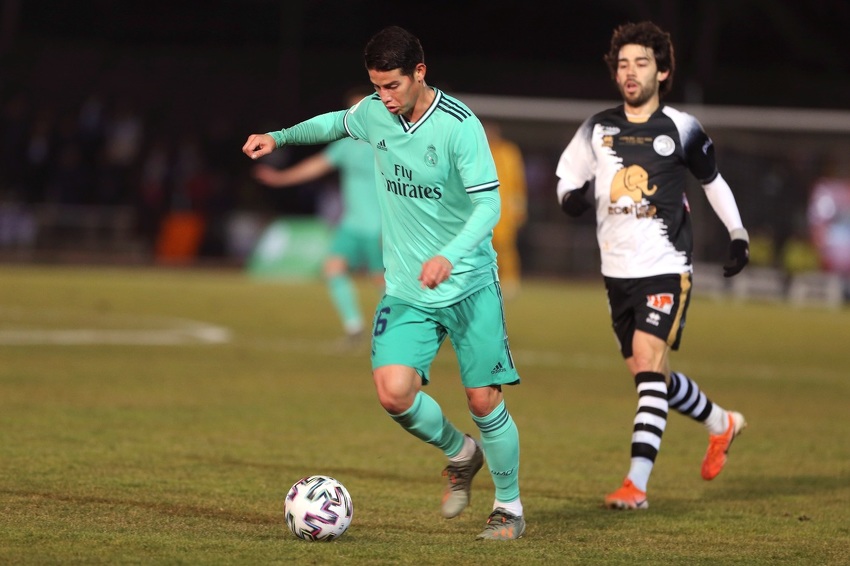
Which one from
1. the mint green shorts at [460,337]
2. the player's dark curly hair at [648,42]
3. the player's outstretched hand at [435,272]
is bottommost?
the mint green shorts at [460,337]

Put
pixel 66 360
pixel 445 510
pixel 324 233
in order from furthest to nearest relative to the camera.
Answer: pixel 324 233 → pixel 66 360 → pixel 445 510

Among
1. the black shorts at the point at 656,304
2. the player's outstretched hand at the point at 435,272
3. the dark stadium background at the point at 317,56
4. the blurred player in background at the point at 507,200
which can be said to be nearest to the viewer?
the player's outstretched hand at the point at 435,272

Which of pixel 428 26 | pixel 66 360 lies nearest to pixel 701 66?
pixel 428 26

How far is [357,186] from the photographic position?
14.7m

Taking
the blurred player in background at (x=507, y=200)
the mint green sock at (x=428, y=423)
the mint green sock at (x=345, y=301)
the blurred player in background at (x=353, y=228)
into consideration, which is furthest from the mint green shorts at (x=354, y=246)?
the mint green sock at (x=428, y=423)

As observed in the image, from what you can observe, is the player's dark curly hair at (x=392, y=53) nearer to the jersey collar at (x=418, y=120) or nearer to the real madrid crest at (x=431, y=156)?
the jersey collar at (x=418, y=120)

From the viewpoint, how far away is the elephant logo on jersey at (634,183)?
289 inches

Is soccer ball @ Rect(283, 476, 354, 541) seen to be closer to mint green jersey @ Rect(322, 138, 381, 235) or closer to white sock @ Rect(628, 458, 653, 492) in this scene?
white sock @ Rect(628, 458, 653, 492)

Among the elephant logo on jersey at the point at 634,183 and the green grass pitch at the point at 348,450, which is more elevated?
the elephant logo on jersey at the point at 634,183

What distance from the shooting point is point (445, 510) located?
6176 millimetres

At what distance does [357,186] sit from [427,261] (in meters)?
8.96

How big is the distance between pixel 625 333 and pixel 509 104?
69.2ft

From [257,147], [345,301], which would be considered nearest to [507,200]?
[345,301]

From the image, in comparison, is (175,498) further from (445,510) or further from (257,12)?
(257,12)
